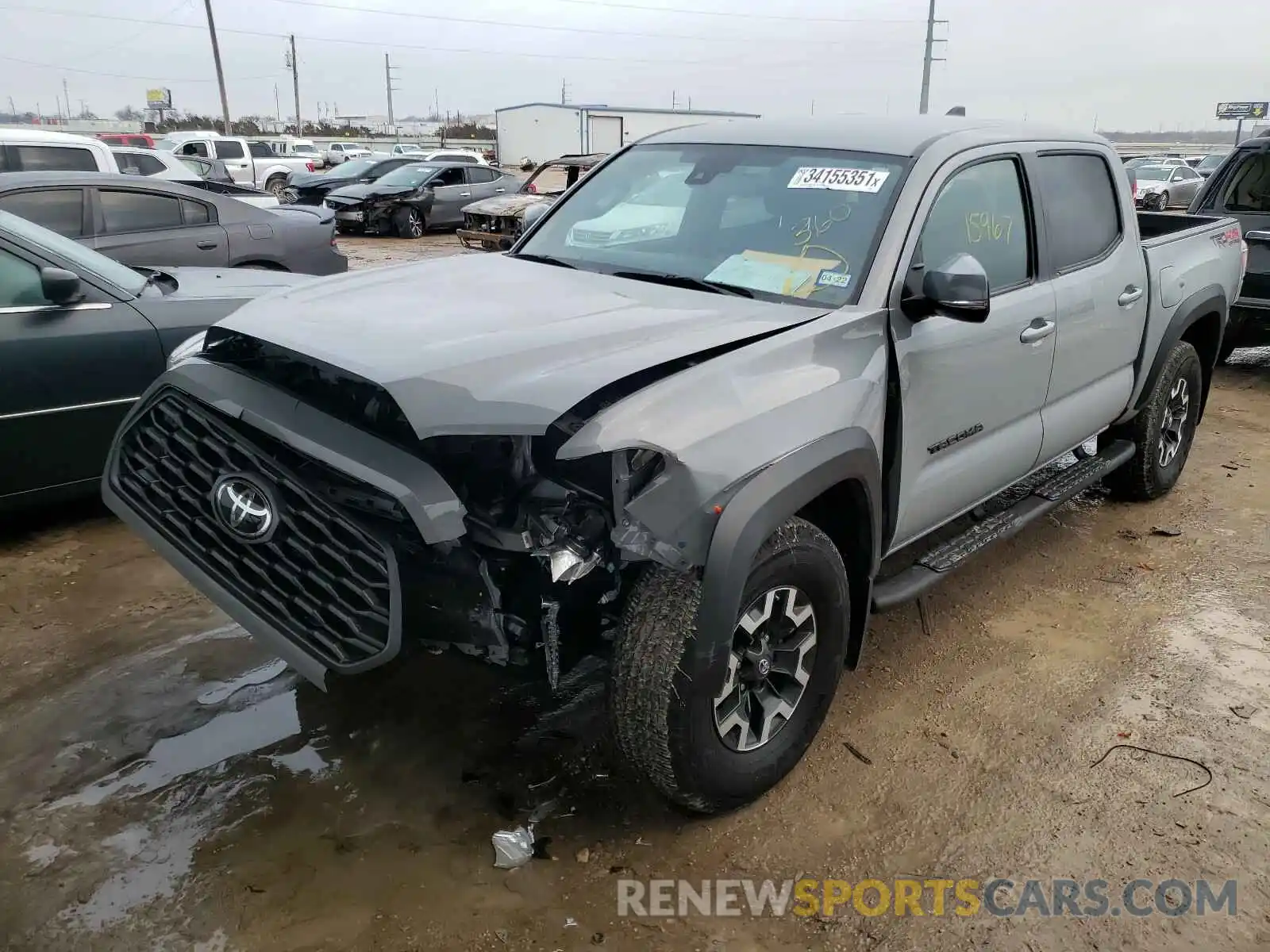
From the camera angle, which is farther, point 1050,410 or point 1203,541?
point 1203,541

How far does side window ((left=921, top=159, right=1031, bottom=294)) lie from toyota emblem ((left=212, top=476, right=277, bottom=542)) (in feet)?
7.32

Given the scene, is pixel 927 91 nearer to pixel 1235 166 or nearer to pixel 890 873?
pixel 1235 166

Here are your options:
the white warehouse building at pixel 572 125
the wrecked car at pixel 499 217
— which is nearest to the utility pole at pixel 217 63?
the white warehouse building at pixel 572 125

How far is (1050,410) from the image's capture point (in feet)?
12.7

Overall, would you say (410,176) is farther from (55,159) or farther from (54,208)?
(54,208)

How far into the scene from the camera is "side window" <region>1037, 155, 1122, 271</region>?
12.5 ft

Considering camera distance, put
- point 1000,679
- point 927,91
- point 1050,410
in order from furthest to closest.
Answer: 1. point 927,91
2. point 1050,410
3. point 1000,679

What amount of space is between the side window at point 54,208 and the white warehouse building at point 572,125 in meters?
37.6

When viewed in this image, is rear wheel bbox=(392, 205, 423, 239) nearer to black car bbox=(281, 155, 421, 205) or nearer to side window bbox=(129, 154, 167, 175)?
black car bbox=(281, 155, 421, 205)

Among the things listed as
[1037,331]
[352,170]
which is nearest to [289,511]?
[1037,331]

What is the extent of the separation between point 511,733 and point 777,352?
4.97 feet

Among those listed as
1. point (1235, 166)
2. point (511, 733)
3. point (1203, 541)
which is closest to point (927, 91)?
point (1235, 166)

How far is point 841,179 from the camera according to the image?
3242mm

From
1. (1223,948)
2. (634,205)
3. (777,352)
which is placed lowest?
(1223,948)
